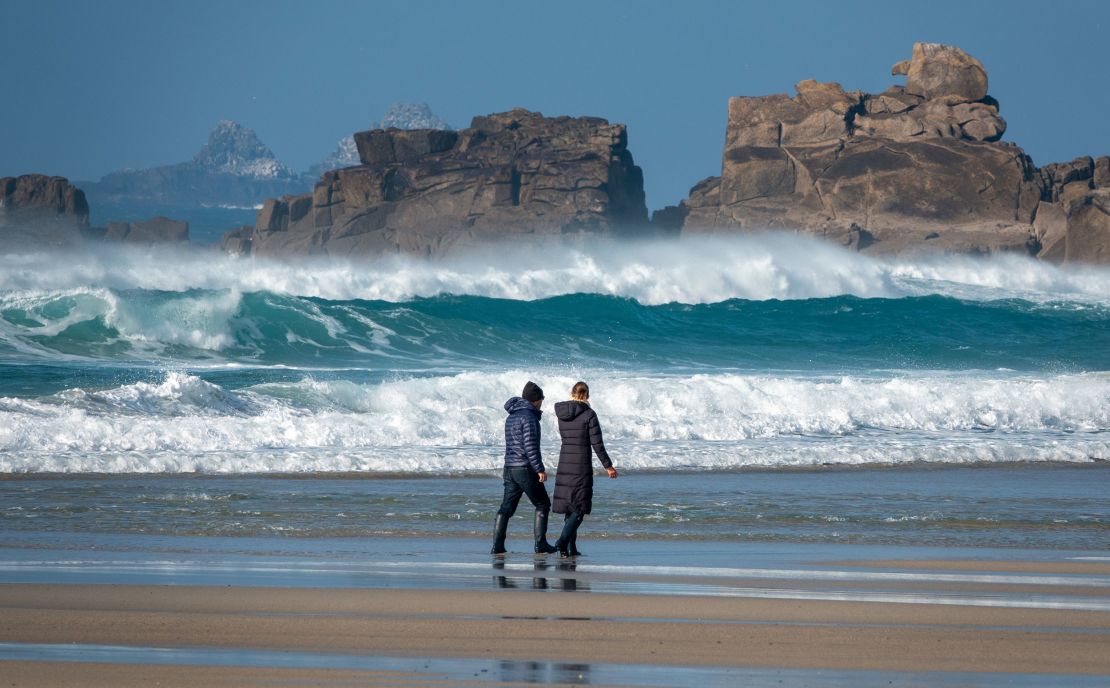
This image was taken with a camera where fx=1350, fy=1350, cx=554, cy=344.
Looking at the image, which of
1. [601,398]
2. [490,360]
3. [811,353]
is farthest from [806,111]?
[601,398]

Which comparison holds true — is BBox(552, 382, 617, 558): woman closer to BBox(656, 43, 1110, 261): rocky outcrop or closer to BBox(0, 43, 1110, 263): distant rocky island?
BBox(0, 43, 1110, 263): distant rocky island

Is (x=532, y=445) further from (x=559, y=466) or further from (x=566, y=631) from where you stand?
(x=566, y=631)

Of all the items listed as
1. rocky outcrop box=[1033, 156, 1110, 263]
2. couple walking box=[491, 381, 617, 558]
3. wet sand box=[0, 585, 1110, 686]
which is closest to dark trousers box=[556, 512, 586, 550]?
couple walking box=[491, 381, 617, 558]

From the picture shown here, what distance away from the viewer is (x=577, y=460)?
8.36 meters

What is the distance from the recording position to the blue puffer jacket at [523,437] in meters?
8.45

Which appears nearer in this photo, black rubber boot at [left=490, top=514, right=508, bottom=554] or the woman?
the woman

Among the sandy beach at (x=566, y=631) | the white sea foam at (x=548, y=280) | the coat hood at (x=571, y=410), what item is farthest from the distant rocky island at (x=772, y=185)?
the sandy beach at (x=566, y=631)

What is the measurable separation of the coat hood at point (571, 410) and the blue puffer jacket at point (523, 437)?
165mm

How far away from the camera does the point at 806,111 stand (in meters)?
103

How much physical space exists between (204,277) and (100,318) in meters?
22.5

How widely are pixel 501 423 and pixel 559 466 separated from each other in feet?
25.8

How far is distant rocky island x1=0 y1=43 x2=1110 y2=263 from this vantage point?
307ft

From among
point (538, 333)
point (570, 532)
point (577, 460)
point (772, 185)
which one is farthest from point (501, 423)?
point (772, 185)

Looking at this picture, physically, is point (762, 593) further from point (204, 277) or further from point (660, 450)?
point (204, 277)
